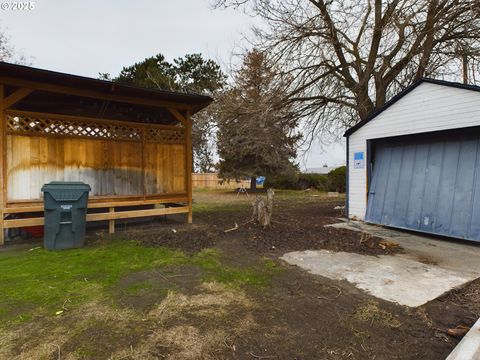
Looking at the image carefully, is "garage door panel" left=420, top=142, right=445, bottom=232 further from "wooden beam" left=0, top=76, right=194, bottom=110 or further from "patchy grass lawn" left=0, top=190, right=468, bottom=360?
"wooden beam" left=0, top=76, right=194, bottom=110

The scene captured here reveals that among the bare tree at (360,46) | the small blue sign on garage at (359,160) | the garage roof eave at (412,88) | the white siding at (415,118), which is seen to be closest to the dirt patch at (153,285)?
the white siding at (415,118)

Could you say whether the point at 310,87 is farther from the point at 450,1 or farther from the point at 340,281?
the point at 340,281

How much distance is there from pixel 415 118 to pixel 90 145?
22.8 ft

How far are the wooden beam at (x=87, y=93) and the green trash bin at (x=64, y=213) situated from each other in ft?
6.09

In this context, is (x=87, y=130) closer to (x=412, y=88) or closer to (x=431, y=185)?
(x=412, y=88)

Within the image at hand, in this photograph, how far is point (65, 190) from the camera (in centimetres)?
460

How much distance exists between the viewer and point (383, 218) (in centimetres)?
664

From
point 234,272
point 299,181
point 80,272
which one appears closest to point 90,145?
point 80,272

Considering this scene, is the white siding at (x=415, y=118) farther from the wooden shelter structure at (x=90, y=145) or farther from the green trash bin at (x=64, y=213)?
the green trash bin at (x=64, y=213)

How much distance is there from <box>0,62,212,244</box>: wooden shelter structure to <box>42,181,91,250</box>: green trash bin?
69 centimetres

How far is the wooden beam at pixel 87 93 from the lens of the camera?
483cm

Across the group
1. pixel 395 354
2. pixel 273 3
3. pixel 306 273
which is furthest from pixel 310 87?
pixel 395 354

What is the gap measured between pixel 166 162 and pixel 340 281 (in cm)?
470

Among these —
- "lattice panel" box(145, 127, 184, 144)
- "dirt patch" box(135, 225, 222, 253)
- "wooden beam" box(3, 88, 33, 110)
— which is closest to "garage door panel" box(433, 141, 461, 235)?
"dirt patch" box(135, 225, 222, 253)
